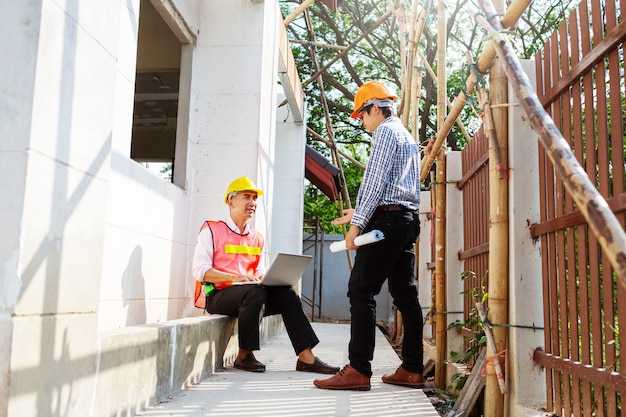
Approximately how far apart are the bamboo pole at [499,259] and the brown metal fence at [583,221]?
0.52ft

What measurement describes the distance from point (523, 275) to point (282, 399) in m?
1.39

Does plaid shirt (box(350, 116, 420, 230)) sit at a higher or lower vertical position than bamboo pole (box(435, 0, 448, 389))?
higher

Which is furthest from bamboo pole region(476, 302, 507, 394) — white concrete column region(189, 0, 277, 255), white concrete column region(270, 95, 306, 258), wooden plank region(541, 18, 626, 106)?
white concrete column region(270, 95, 306, 258)

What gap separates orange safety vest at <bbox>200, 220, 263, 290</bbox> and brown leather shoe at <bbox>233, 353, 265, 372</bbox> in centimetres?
51

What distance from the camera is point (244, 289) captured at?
14.1 feet

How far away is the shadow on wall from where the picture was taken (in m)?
4.38

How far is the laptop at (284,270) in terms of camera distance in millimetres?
4105

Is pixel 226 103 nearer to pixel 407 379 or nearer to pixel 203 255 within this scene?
pixel 203 255

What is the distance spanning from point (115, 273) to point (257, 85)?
2370 millimetres

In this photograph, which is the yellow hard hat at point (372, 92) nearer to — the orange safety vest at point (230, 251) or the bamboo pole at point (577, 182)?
the orange safety vest at point (230, 251)

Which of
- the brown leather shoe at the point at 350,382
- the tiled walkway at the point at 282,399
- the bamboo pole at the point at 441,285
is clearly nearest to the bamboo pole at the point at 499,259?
the tiled walkway at the point at 282,399

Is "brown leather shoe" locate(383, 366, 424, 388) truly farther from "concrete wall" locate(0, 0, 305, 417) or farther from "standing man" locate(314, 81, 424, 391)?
"concrete wall" locate(0, 0, 305, 417)

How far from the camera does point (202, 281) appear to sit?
4375 mm

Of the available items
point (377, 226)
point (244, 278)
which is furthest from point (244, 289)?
point (377, 226)
